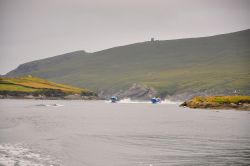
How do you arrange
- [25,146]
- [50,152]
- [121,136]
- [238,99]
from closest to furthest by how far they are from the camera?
[50,152] → [25,146] → [121,136] → [238,99]

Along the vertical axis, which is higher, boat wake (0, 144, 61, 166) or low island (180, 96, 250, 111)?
low island (180, 96, 250, 111)

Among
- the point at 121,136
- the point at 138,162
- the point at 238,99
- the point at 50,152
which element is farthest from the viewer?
the point at 238,99

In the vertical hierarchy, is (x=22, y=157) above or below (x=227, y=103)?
below

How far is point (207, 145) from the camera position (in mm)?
53250

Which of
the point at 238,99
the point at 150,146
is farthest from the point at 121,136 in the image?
the point at 238,99

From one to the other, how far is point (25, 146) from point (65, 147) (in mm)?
4608

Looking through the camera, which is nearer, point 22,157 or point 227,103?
point 22,157

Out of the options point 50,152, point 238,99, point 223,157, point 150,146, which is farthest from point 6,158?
point 238,99

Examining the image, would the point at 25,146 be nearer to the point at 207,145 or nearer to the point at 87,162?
the point at 87,162

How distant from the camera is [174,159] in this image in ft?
139

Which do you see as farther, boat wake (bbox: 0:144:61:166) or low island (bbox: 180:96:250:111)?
low island (bbox: 180:96:250:111)

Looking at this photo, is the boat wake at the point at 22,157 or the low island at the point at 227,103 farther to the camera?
the low island at the point at 227,103

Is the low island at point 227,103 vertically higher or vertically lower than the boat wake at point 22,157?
higher

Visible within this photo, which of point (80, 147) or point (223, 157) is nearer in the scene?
point (223, 157)
